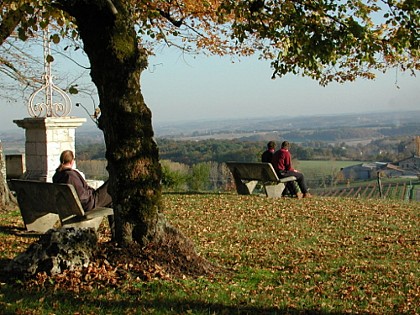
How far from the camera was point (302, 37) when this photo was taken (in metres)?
8.99

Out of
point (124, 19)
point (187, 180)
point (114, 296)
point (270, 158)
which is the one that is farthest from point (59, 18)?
point (187, 180)

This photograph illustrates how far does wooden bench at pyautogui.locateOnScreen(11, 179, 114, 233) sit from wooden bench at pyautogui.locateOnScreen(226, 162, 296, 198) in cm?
617

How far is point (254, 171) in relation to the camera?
1430cm

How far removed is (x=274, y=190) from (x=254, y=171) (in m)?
0.65

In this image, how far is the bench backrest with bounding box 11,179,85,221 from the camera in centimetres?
780

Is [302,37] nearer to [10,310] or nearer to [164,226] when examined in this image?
[164,226]

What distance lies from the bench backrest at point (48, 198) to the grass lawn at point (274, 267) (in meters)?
0.51

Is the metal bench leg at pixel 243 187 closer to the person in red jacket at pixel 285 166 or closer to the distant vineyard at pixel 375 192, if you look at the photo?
the person in red jacket at pixel 285 166

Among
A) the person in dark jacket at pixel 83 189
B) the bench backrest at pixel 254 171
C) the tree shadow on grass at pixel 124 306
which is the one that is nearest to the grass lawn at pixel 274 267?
A: the tree shadow on grass at pixel 124 306

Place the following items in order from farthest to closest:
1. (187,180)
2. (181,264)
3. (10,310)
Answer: (187,180) → (181,264) → (10,310)

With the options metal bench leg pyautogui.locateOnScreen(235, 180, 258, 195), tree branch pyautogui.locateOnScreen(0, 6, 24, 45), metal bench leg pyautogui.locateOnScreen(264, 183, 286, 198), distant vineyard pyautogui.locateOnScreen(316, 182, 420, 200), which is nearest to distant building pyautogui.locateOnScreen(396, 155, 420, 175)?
distant vineyard pyautogui.locateOnScreen(316, 182, 420, 200)

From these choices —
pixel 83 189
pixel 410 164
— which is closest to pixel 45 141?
pixel 83 189

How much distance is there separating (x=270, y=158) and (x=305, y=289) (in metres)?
9.15

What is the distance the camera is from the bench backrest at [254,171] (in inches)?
548
